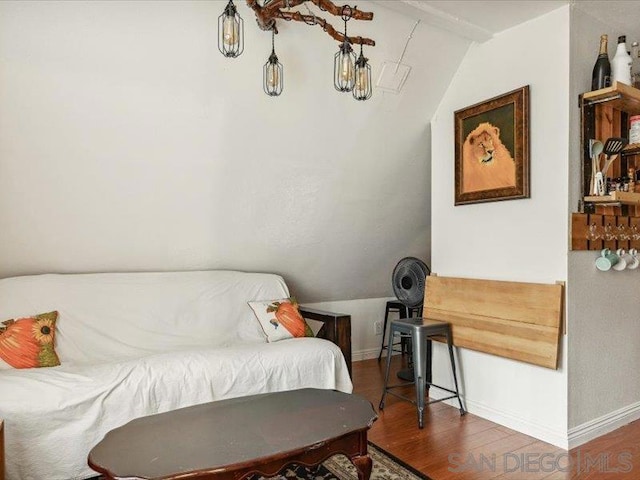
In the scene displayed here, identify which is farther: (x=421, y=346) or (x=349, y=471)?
(x=421, y=346)

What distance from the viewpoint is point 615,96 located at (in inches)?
91.4

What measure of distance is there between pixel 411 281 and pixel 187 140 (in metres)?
1.82

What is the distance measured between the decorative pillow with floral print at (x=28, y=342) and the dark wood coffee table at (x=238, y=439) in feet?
3.22

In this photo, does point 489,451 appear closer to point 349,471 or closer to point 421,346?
point 421,346

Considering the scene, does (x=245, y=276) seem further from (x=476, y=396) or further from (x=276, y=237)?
(x=476, y=396)

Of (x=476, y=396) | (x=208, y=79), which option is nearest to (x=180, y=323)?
(x=208, y=79)

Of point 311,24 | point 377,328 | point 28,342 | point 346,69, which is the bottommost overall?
point 377,328

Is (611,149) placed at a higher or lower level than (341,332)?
higher

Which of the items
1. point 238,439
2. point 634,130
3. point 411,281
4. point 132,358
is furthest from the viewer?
point 411,281

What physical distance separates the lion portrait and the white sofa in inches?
49.6

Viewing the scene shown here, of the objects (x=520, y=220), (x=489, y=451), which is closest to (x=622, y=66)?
(x=520, y=220)

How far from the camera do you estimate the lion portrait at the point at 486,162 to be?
2.67m

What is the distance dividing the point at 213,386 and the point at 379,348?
2.39 m

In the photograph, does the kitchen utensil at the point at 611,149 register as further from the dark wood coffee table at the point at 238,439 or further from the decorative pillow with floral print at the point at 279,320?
the decorative pillow with floral print at the point at 279,320
